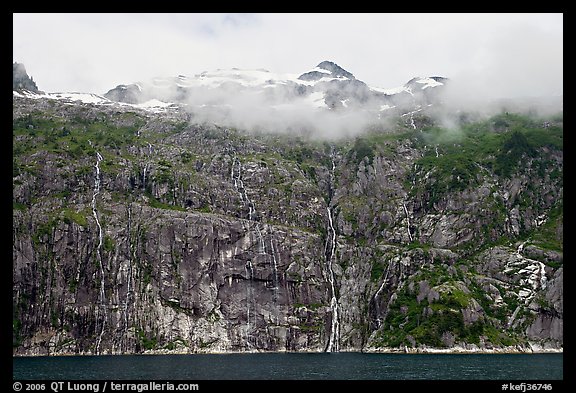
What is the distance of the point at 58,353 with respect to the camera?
199 metres
